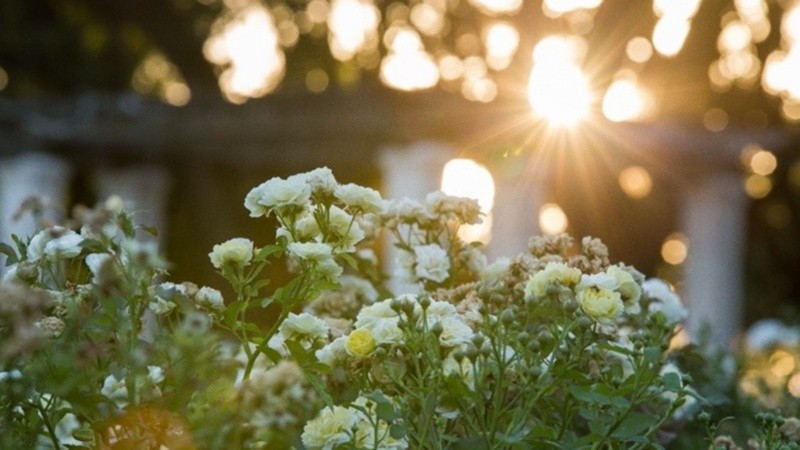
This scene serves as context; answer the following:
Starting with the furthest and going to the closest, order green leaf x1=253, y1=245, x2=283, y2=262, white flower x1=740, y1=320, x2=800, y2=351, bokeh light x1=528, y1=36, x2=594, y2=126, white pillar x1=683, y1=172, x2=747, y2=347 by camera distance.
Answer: white pillar x1=683, y1=172, x2=747, y2=347, bokeh light x1=528, y1=36, x2=594, y2=126, white flower x1=740, y1=320, x2=800, y2=351, green leaf x1=253, y1=245, x2=283, y2=262

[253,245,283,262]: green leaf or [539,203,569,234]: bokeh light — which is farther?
[539,203,569,234]: bokeh light

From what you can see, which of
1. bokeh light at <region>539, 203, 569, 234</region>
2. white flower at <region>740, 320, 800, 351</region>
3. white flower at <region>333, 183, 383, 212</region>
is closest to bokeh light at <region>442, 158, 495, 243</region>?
bokeh light at <region>539, 203, 569, 234</region>

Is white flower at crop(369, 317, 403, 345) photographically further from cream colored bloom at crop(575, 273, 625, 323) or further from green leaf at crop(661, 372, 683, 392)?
green leaf at crop(661, 372, 683, 392)

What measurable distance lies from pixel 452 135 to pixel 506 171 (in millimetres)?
660

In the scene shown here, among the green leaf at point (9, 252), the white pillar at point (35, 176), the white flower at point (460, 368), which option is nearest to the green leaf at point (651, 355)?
the white flower at point (460, 368)

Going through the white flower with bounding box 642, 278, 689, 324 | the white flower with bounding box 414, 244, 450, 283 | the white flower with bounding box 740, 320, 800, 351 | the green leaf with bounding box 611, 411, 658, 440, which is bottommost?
the green leaf with bounding box 611, 411, 658, 440

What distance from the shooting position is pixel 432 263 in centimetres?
307

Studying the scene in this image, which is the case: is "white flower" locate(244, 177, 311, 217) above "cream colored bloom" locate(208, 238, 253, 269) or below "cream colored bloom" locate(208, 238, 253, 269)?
above

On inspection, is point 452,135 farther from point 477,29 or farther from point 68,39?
point 68,39

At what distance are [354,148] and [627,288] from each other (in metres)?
10.4

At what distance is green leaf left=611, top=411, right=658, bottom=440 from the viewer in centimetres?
231

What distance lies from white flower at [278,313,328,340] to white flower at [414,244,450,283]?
1.95 ft

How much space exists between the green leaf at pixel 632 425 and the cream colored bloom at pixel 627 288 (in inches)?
8.3

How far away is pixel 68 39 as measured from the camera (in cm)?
1878
